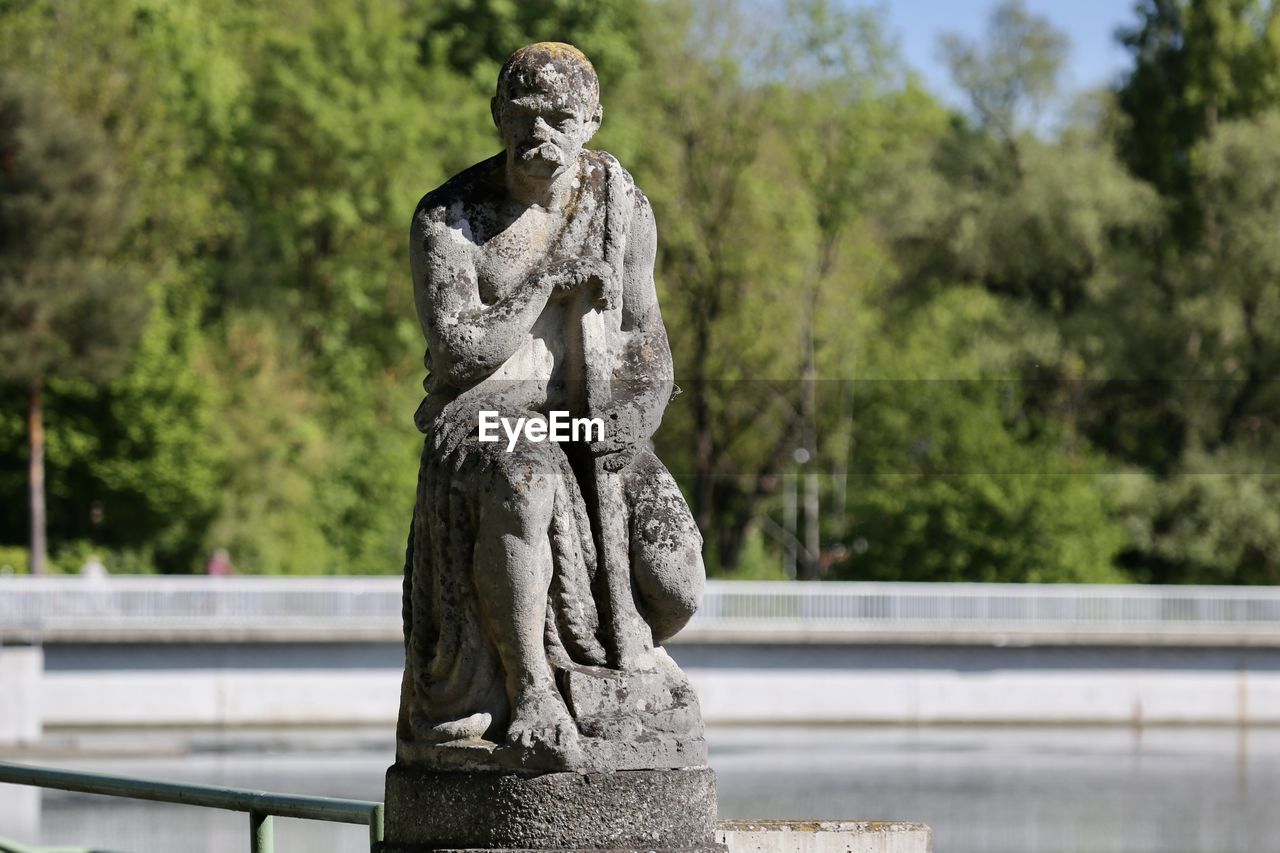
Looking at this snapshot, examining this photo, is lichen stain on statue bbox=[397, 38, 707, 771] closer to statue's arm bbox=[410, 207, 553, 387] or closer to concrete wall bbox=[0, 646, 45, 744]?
statue's arm bbox=[410, 207, 553, 387]

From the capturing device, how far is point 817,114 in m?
56.7

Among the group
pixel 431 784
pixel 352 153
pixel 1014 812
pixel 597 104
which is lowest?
pixel 1014 812

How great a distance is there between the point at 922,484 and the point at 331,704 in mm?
13518

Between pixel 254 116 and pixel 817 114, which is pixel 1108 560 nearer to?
pixel 817 114

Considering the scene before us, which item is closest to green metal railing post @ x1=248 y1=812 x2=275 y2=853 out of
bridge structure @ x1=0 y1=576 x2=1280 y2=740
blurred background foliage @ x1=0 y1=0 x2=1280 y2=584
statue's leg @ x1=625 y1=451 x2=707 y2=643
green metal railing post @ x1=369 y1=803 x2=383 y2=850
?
green metal railing post @ x1=369 y1=803 x2=383 y2=850

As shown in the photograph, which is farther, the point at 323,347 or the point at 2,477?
the point at 323,347

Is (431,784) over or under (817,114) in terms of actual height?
under

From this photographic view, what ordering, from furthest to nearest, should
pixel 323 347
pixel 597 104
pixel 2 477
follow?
1. pixel 323 347
2. pixel 2 477
3. pixel 597 104

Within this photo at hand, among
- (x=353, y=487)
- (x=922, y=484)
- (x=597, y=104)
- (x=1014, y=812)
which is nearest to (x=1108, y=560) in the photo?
(x=922, y=484)

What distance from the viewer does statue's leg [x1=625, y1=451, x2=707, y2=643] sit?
8.78 meters

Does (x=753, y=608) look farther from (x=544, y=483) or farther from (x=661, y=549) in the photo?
(x=544, y=483)

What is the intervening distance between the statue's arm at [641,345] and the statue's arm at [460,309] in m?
0.34

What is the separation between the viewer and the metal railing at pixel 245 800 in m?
8.95

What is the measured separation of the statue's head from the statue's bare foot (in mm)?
1772
